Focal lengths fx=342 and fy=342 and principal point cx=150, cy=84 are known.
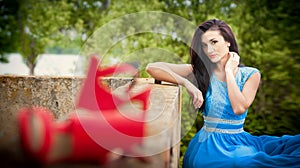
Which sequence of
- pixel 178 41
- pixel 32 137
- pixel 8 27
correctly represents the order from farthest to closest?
pixel 8 27, pixel 178 41, pixel 32 137

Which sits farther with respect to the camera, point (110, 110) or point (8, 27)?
point (8, 27)

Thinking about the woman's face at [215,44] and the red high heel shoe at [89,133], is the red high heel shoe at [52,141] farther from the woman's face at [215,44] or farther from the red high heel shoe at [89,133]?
the woman's face at [215,44]

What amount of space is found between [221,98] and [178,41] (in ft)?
7.13

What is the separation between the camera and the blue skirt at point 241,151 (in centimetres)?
106

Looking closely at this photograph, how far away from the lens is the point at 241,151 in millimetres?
1103

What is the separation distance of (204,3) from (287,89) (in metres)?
1.50

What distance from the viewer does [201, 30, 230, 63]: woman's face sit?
3.91ft

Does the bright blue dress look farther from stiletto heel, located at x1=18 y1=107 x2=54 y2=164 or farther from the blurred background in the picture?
stiletto heel, located at x1=18 y1=107 x2=54 y2=164

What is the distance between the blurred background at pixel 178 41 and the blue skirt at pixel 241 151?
26 centimetres

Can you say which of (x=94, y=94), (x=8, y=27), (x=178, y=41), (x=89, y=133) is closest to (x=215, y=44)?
(x=94, y=94)

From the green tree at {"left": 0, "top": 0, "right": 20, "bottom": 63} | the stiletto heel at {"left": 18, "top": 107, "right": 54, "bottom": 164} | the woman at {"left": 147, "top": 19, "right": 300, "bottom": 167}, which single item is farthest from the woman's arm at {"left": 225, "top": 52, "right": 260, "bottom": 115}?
the green tree at {"left": 0, "top": 0, "right": 20, "bottom": 63}

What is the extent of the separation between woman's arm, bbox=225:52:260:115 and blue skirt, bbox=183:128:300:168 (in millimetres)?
111

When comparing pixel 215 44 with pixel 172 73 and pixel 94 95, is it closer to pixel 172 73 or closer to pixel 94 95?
pixel 172 73

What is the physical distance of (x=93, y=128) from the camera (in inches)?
13.4
